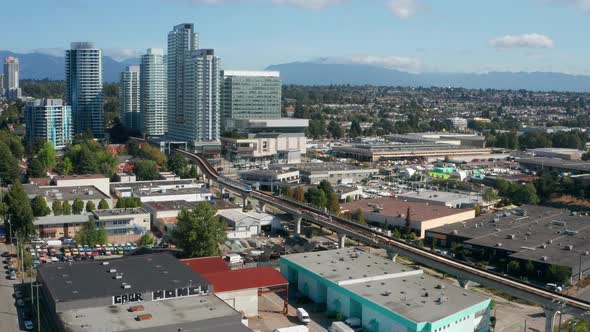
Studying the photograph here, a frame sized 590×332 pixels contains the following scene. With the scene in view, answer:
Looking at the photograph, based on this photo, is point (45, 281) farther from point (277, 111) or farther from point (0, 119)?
point (0, 119)

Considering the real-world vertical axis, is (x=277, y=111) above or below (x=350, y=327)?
above

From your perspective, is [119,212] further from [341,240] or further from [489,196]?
[489,196]

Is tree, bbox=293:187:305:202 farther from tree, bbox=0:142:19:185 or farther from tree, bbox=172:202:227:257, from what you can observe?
tree, bbox=0:142:19:185

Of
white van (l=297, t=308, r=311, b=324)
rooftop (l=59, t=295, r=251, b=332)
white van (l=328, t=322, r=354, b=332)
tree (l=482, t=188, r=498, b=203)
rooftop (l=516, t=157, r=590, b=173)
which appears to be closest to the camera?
rooftop (l=59, t=295, r=251, b=332)

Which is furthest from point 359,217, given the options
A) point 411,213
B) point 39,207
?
point 39,207

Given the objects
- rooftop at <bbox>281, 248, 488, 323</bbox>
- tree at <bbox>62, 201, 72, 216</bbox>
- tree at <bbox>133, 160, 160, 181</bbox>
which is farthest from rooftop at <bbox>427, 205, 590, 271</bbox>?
tree at <bbox>133, 160, 160, 181</bbox>

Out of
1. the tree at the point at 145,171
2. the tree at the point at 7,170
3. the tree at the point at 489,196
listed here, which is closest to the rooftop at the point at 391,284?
the tree at the point at 489,196

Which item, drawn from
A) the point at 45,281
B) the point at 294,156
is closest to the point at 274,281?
the point at 45,281
